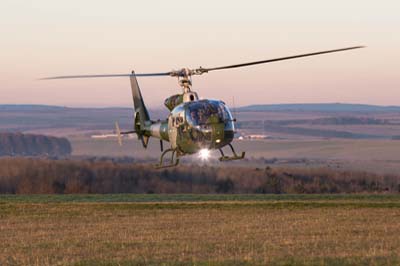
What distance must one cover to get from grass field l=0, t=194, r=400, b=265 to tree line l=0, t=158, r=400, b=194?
80.2 ft

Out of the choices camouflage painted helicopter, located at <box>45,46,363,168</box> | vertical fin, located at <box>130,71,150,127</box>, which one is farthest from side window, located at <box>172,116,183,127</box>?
vertical fin, located at <box>130,71,150,127</box>

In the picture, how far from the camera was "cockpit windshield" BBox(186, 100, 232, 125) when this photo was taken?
52.1 metres

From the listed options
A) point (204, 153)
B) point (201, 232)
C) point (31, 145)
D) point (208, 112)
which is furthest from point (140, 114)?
point (31, 145)

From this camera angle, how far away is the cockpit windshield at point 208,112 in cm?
5209

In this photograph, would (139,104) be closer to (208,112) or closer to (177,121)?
(177,121)

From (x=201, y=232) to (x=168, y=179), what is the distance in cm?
5008

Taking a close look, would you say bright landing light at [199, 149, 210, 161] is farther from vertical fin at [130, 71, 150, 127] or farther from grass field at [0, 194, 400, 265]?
vertical fin at [130, 71, 150, 127]

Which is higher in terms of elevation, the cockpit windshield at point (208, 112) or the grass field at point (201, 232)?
the cockpit windshield at point (208, 112)

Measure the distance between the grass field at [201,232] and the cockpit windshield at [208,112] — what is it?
3639mm

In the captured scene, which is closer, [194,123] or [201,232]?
[201,232]

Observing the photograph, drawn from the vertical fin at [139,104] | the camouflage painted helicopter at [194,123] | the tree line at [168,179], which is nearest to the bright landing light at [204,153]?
the camouflage painted helicopter at [194,123]

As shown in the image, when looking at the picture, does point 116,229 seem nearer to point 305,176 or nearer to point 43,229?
point 43,229

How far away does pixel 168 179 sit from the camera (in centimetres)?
8962

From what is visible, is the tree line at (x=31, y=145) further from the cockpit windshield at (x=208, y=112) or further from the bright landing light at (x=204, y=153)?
the cockpit windshield at (x=208, y=112)
